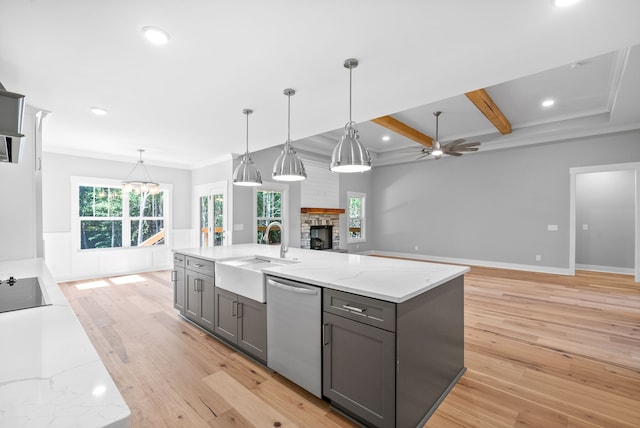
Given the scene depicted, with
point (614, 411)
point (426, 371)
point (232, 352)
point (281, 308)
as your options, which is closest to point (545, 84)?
point (614, 411)

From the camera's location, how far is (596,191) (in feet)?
21.2

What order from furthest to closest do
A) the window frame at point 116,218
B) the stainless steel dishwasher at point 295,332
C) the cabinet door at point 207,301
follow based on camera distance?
the window frame at point 116,218, the cabinet door at point 207,301, the stainless steel dishwasher at point 295,332

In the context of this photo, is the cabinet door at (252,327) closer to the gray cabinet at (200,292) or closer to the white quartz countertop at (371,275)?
the white quartz countertop at (371,275)

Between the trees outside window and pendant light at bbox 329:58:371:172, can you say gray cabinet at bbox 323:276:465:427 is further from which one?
the trees outside window

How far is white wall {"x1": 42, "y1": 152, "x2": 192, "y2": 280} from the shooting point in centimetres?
522

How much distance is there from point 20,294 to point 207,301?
1.71 m

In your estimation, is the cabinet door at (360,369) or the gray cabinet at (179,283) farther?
the gray cabinet at (179,283)

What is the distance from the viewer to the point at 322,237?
749cm

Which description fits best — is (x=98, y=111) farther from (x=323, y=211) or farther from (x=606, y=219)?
(x=606, y=219)

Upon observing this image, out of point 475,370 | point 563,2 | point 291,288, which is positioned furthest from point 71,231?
point 563,2

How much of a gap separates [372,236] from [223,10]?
7.60 metres

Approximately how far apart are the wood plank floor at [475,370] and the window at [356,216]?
4330 millimetres

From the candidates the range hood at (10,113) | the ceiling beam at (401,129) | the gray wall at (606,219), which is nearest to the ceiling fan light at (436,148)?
the ceiling beam at (401,129)

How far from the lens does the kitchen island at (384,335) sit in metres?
1.60
